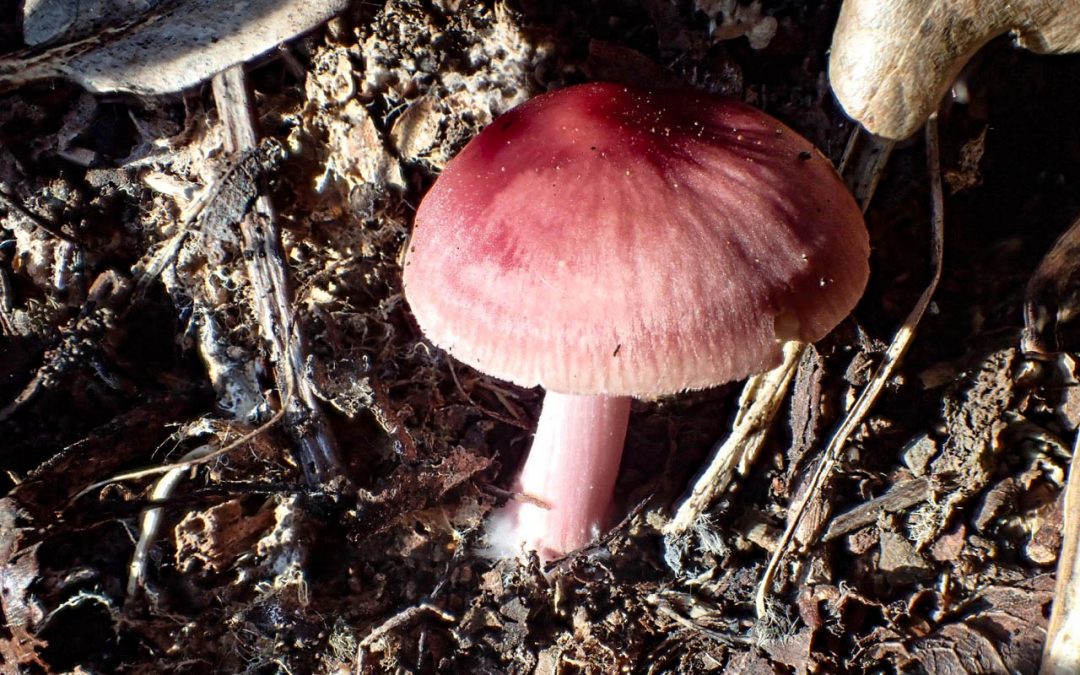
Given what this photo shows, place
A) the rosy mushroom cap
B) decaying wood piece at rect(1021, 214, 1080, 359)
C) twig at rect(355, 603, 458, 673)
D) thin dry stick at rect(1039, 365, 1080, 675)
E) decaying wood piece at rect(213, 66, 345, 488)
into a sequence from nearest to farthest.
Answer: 1. the rosy mushroom cap
2. thin dry stick at rect(1039, 365, 1080, 675)
3. twig at rect(355, 603, 458, 673)
4. decaying wood piece at rect(1021, 214, 1080, 359)
5. decaying wood piece at rect(213, 66, 345, 488)

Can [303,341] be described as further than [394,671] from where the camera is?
Yes

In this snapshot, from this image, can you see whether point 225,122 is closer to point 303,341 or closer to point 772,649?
point 303,341

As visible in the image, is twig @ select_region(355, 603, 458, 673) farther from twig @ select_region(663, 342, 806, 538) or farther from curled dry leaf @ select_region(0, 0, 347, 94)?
curled dry leaf @ select_region(0, 0, 347, 94)

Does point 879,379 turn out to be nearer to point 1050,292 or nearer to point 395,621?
point 1050,292

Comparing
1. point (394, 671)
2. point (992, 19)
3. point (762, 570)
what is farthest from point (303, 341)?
point (992, 19)

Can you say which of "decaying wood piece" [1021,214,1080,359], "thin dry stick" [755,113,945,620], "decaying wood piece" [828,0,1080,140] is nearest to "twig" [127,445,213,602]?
"thin dry stick" [755,113,945,620]

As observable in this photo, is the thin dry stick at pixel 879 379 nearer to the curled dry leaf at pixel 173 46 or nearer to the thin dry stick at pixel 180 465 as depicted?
the thin dry stick at pixel 180 465
